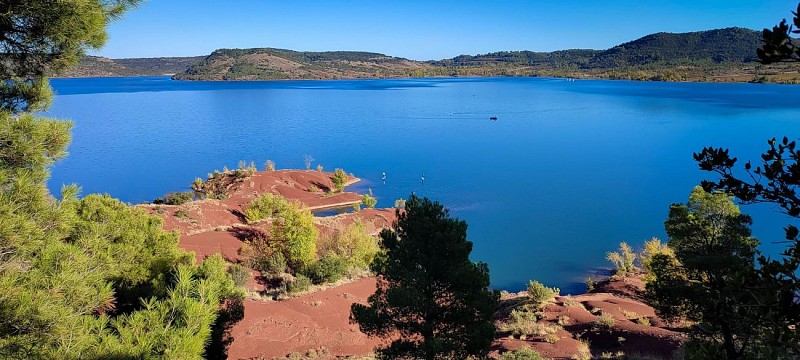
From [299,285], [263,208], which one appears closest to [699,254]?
[299,285]

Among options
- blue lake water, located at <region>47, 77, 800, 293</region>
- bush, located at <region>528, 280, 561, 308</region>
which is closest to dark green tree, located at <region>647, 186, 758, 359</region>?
bush, located at <region>528, 280, 561, 308</region>

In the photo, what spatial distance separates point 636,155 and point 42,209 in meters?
73.5

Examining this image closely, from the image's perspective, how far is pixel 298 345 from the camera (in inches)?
708

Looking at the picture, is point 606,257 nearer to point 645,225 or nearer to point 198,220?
point 645,225

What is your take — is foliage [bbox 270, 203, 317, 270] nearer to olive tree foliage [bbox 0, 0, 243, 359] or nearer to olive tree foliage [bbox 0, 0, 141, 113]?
olive tree foliage [bbox 0, 0, 243, 359]

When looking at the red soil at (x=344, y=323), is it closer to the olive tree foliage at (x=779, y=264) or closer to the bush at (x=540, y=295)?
the bush at (x=540, y=295)

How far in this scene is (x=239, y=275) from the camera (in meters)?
23.7

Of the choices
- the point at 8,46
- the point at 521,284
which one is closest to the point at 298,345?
the point at 8,46

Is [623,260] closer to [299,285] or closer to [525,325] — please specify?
[525,325]

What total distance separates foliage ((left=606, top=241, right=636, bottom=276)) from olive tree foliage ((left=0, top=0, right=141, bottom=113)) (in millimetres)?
32705

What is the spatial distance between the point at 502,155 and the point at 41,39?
6761 centimetres

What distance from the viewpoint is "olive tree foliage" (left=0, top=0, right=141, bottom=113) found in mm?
5535

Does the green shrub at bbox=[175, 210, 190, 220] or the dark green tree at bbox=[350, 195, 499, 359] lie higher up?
the dark green tree at bbox=[350, 195, 499, 359]

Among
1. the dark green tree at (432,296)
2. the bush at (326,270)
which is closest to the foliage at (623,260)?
the bush at (326,270)
